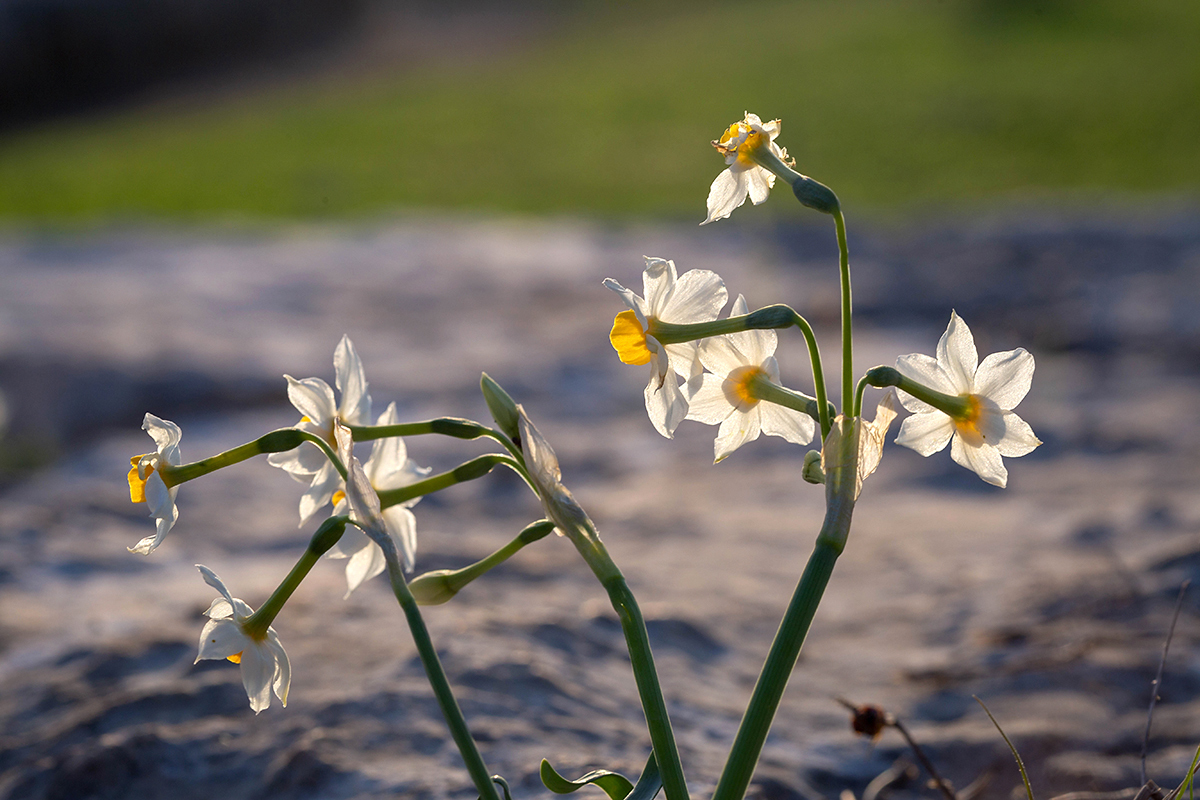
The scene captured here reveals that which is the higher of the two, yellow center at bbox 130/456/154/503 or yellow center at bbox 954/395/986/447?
yellow center at bbox 954/395/986/447

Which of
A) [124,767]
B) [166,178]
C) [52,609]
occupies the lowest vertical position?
[166,178]

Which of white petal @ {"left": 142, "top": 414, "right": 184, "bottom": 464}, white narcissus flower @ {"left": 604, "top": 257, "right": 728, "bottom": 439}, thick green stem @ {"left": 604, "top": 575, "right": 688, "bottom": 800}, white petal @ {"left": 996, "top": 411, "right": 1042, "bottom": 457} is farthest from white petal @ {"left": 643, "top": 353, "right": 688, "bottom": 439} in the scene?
white petal @ {"left": 142, "top": 414, "right": 184, "bottom": 464}

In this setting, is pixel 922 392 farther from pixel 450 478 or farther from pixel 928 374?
pixel 450 478

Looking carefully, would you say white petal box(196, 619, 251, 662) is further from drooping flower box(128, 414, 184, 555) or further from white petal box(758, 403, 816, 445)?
white petal box(758, 403, 816, 445)

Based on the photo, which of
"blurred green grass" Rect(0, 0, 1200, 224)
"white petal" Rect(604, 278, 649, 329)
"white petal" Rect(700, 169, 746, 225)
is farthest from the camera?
"blurred green grass" Rect(0, 0, 1200, 224)

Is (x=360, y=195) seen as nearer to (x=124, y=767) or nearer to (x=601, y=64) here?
(x=601, y=64)

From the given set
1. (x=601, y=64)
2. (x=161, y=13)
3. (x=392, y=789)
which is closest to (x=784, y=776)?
(x=392, y=789)

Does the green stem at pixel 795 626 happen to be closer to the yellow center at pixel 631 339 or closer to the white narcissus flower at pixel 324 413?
the yellow center at pixel 631 339
